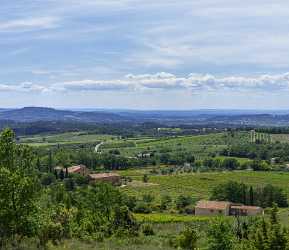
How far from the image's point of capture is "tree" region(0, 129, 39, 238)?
25328mm

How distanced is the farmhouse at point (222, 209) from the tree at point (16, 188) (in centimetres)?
5860

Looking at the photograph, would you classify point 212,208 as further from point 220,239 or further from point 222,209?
point 220,239

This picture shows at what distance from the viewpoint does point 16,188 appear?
25.4 metres

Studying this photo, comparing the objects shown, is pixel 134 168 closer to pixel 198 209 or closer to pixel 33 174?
pixel 198 209

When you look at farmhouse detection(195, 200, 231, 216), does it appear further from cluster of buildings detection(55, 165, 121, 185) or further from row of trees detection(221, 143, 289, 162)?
row of trees detection(221, 143, 289, 162)

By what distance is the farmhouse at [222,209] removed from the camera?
83.5 m

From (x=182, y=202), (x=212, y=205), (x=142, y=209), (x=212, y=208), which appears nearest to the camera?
(x=142, y=209)

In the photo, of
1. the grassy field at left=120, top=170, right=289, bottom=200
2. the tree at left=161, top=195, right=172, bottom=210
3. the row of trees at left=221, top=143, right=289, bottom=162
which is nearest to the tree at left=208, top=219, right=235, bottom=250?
the tree at left=161, top=195, right=172, bottom=210

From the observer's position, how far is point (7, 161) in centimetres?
2642

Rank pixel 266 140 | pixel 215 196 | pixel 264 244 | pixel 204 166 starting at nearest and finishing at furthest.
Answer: pixel 264 244 < pixel 215 196 < pixel 204 166 < pixel 266 140

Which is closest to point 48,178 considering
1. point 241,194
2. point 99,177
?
point 99,177

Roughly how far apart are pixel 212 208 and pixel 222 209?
1.89 metres

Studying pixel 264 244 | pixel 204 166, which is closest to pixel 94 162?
pixel 204 166

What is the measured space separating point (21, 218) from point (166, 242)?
17518 millimetres
